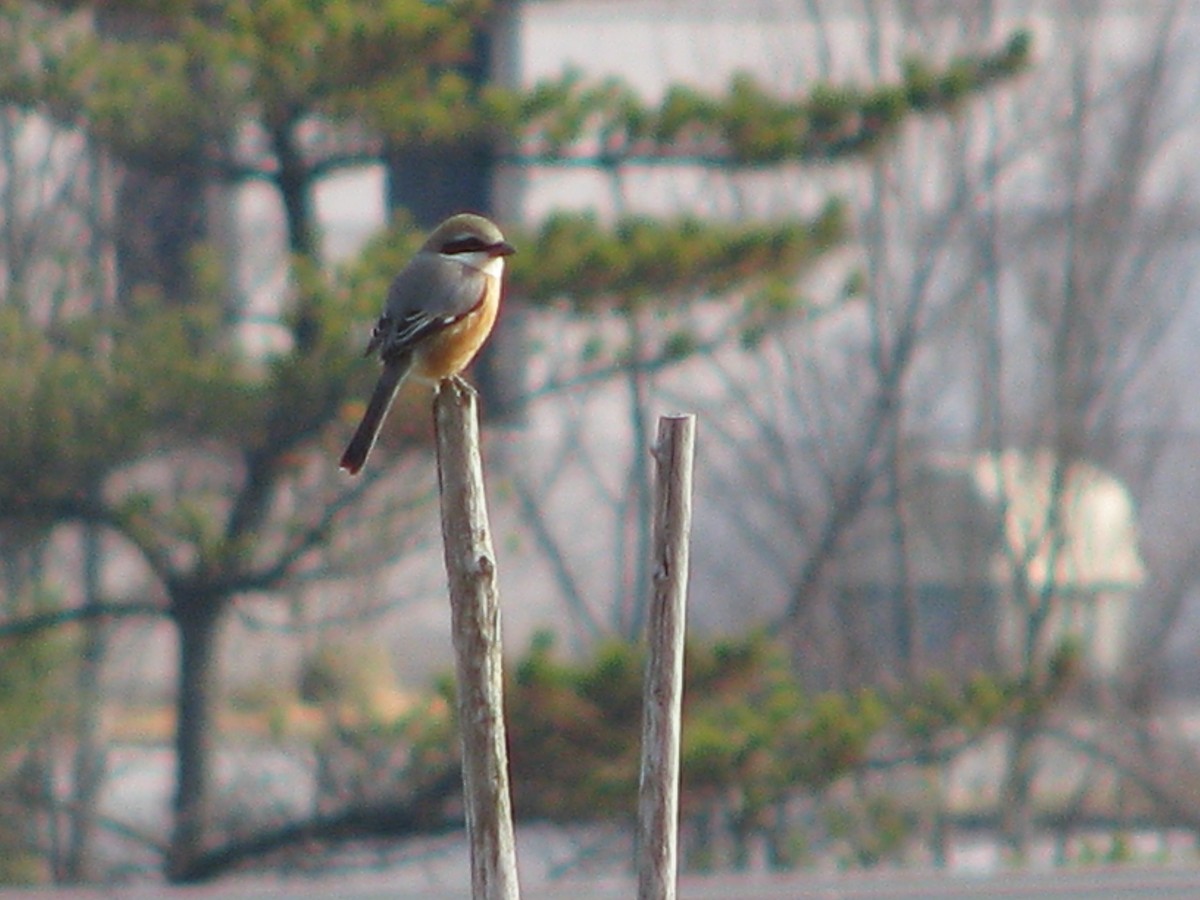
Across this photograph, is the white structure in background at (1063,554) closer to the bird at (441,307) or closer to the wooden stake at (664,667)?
the bird at (441,307)

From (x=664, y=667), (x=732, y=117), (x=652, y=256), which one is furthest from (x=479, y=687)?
(x=732, y=117)

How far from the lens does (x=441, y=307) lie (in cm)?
335

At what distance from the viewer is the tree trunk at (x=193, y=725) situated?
8.50m

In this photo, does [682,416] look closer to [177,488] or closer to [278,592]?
[278,592]

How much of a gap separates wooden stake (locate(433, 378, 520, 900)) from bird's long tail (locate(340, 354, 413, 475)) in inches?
34.5

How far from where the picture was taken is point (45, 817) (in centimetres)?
959

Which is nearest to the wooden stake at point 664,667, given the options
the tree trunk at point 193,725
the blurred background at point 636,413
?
the blurred background at point 636,413

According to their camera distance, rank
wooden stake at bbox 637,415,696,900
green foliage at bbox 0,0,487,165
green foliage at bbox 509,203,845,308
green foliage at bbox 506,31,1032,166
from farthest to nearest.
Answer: green foliage at bbox 506,31,1032,166 < green foliage at bbox 509,203,845,308 < green foliage at bbox 0,0,487,165 < wooden stake at bbox 637,415,696,900

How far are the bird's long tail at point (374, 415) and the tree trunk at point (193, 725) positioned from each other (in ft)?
17.2

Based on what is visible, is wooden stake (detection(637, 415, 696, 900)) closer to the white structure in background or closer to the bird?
the bird

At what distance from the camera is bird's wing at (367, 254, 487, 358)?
3.34 metres

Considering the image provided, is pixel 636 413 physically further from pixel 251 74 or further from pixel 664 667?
pixel 664 667

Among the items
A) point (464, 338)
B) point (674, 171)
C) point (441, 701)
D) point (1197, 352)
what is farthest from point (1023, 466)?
point (464, 338)

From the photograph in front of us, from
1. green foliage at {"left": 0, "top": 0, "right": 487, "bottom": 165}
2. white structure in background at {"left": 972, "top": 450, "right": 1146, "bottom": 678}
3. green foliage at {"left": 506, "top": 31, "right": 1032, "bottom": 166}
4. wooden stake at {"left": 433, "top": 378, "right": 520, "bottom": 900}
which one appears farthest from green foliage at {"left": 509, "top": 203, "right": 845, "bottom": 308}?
wooden stake at {"left": 433, "top": 378, "right": 520, "bottom": 900}
